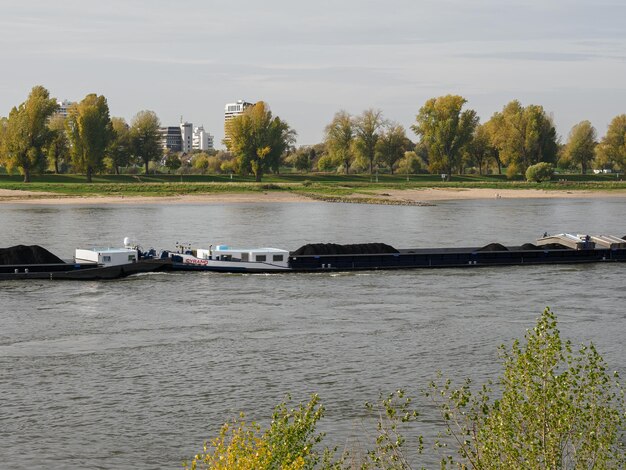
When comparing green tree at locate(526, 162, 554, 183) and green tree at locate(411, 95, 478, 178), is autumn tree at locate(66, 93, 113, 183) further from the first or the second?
green tree at locate(526, 162, 554, 183)

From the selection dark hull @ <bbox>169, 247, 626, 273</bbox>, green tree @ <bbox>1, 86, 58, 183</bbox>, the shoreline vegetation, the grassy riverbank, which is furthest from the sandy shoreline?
dark hull @ <bbox>169, 247, 626, 273</bbox>

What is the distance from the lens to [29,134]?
6186 inches

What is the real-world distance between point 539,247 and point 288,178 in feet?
369

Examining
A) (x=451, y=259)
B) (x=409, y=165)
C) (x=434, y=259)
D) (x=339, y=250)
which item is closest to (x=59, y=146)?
(x=409, y=165)

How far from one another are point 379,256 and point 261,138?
343 feet

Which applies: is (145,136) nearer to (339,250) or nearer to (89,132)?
(89,132)

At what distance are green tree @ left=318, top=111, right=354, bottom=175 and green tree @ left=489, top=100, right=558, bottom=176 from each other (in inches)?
1191

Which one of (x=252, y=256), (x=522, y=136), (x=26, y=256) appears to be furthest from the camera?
(x=522, y=136)

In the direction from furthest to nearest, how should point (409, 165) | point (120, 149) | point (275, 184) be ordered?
point (409, 165), point (120, 149), point (275, 184)

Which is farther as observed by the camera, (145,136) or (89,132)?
(145,136)

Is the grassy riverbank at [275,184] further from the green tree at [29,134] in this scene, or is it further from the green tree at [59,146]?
the green tree at [59,146]

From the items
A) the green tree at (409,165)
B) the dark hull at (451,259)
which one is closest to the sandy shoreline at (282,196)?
the green tree at (409,165)

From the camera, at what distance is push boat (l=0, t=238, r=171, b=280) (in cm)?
6019

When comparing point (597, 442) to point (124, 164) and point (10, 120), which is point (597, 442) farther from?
point (124, 164)
